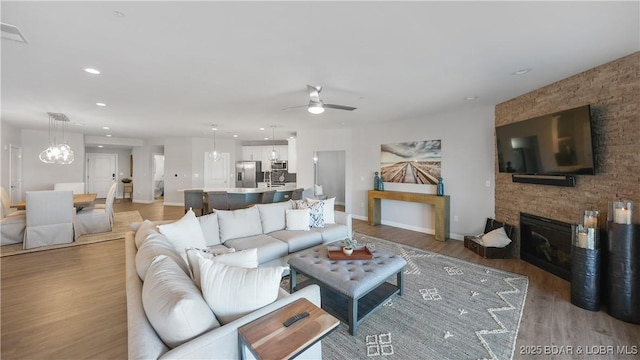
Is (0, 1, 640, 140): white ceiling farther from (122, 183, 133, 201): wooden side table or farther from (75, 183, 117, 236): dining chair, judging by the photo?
(122, 183, 133, 201): wooden side table

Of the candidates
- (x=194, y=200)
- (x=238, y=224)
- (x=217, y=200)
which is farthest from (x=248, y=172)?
(x=238, y=224)

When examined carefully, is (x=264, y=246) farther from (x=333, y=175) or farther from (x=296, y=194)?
(x=333, y=175)

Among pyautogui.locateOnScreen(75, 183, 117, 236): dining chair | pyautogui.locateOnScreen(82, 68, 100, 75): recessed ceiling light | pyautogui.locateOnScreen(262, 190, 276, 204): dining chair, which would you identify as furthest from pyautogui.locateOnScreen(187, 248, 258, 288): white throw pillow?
pyautogui.locateOnScreen(75, 183, 117, 236): dining chair

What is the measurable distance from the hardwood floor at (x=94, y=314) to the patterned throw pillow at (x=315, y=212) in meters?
2.34

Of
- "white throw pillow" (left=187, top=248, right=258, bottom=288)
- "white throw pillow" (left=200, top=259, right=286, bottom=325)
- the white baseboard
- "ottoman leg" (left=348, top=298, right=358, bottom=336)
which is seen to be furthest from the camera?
the white baseboard

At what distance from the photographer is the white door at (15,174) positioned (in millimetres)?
6367

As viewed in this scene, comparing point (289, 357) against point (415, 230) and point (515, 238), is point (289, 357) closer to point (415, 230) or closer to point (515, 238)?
point (515, 238)

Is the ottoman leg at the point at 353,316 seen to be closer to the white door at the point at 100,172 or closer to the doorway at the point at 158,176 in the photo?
the doorway at the point at 158,176

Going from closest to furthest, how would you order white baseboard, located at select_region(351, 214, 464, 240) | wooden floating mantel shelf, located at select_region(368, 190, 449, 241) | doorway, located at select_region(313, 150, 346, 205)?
wooden floating mantel shelf, located at select_region(368, 190, 449, 241), white baseboard, located at select_region(351, 214, 464, 240), doorway, located at select_region(313, 150, 346, 205)

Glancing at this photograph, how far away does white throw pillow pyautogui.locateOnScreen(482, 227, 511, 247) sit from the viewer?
396 centimetres

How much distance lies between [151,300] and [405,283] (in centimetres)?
273

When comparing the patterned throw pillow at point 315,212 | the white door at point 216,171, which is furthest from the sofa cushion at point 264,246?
the white door at point 216,171

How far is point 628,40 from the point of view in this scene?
221 centimetres

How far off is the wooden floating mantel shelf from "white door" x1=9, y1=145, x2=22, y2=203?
9.14 meters
